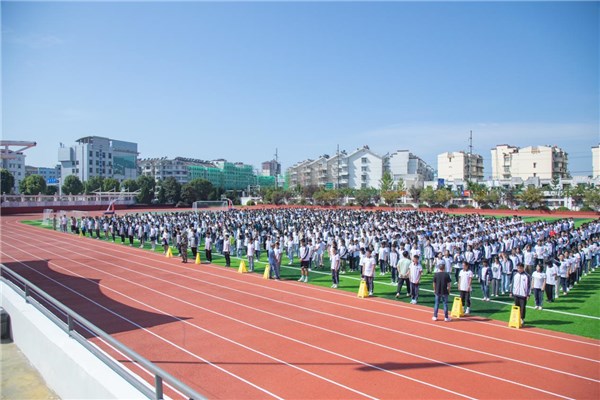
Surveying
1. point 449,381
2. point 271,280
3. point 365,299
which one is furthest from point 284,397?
point 271,280

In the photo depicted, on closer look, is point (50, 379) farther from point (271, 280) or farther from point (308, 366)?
point (271, 280)

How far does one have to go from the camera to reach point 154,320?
1143 cm

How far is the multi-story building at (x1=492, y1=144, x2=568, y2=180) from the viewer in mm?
83000

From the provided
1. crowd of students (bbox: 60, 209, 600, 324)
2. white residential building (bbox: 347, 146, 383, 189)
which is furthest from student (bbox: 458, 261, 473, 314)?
white residential building (bbox: 347, 146, 383, 189)

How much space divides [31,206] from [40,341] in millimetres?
65681

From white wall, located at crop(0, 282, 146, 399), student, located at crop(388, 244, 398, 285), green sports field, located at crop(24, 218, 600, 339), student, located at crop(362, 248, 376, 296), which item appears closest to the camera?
white wall, located at crop(0, 282, 146, 399)

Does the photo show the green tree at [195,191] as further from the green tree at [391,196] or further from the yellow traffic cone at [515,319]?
the yellow traffic cone at [515,319]

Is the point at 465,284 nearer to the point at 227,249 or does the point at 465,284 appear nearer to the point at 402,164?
the point at 227,249

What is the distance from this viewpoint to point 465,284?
11695 millimetres

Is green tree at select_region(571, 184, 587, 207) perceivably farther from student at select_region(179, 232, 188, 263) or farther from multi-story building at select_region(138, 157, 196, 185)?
multi-story building at select_region(138, 157, 196, 185)

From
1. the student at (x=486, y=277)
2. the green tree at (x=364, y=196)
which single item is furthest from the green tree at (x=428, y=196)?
the student at (x=486, y=277)

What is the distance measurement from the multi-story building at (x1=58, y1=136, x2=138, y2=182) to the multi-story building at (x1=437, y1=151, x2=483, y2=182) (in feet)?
258

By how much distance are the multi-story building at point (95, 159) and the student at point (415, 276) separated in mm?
101639

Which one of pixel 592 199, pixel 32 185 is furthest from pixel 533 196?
pixel 32 185
